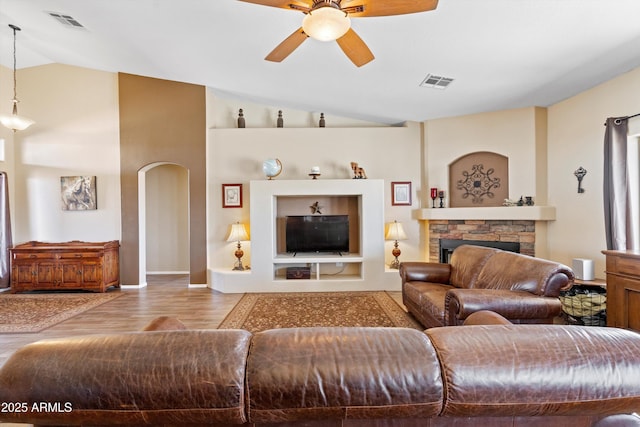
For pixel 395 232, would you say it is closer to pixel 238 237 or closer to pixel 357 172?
pixel 357 172

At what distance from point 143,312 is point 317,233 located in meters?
2.74

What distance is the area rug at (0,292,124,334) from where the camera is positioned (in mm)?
3559

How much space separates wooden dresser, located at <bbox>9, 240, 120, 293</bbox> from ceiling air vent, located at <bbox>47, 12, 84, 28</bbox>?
10.5 feet

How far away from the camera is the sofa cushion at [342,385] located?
792 millimetres

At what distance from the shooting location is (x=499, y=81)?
12.3ft

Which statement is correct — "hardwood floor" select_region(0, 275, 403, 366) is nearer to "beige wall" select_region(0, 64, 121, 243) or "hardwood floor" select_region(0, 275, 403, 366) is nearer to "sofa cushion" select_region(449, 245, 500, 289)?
"sofa cushion" select_region(449, 245, 500, 289)

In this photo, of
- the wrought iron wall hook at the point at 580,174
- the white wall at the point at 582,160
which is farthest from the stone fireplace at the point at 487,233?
the wrought iron wall hook at the point at 580,174

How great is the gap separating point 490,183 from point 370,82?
252cm

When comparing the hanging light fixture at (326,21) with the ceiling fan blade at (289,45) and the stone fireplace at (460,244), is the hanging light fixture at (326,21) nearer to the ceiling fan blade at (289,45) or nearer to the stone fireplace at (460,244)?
the ceiling fan blade at (289,45)

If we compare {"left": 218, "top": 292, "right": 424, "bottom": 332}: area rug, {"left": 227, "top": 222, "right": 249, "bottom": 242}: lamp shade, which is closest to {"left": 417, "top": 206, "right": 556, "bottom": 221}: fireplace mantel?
{"left": 218, "top": 292, "right": 424, "bottom": 332}: area rug

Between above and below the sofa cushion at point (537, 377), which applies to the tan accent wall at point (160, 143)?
above

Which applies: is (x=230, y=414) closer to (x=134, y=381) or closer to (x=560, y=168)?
(x=134, y=381)

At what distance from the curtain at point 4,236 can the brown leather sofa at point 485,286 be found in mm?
6429

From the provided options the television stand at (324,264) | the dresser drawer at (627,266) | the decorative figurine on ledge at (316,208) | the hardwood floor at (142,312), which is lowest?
the hardwood floor at (142,312)
